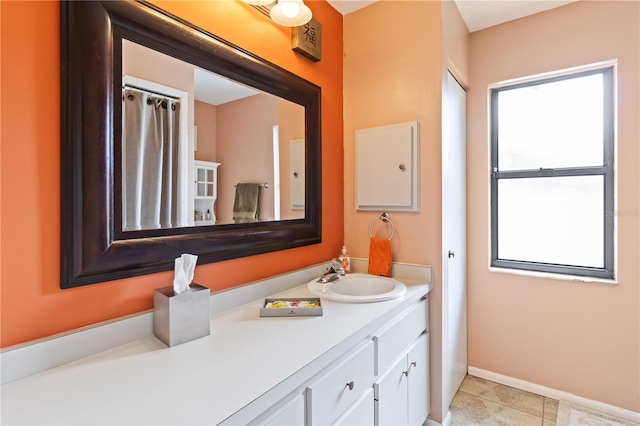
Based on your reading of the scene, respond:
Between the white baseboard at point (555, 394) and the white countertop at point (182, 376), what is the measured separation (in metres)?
1.69

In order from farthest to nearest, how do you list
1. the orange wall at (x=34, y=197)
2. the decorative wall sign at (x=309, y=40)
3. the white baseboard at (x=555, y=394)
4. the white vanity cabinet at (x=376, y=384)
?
the white baseboard at (x=555, y=394) < the decorative wall sign at (x=309, y=40) < the white vanity cabinet at (x=376, y=384) < the orange wall at (x=34, y=197)

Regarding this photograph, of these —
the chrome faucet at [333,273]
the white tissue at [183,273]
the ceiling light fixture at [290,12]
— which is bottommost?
the chrome faucet at [333,273]

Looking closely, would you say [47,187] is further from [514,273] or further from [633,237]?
[633,237]

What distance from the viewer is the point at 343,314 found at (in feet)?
4.11

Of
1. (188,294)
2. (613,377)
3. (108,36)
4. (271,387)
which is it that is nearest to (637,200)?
(613,377)

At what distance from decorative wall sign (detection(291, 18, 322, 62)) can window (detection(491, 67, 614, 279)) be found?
1.42 meters

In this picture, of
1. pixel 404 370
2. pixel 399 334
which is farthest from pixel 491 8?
pixel 404 370

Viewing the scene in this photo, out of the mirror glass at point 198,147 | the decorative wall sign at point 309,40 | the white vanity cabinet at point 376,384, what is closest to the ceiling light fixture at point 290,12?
the decorative wall sign at point 309,40

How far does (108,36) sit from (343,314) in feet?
4.08

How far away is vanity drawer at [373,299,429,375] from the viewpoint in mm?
1266

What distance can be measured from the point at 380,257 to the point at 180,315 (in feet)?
3.89

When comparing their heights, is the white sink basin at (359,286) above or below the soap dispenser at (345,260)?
below

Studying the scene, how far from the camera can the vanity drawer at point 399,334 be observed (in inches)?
49.8

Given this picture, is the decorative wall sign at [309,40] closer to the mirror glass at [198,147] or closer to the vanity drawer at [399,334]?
the mirror glass at [198,147]
